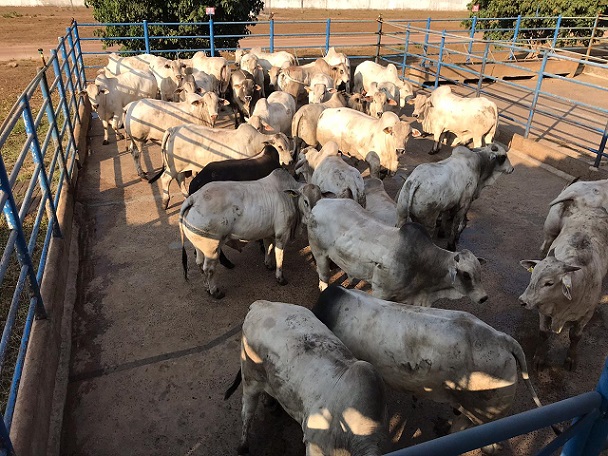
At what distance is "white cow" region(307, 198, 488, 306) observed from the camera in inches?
184

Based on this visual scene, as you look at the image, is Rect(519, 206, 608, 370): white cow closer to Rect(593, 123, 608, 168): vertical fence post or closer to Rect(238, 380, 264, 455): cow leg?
Rect(238, 380, 264, 455): cow leg

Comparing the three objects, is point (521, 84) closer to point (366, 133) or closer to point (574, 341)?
point (366, 133)

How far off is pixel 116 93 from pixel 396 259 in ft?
27.0

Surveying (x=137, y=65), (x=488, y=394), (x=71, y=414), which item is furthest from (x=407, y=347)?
(x=137, y=65)

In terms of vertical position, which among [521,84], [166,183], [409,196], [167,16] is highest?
[167,16]

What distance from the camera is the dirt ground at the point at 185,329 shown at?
13.7 feet

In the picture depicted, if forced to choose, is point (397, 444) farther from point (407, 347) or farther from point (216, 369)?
point (216, 369)

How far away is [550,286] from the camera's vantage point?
14.8 ft

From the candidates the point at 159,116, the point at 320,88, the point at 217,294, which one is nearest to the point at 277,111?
the point at 320,88

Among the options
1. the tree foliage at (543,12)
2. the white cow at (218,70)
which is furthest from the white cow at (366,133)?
the tree foliage at (543,12)

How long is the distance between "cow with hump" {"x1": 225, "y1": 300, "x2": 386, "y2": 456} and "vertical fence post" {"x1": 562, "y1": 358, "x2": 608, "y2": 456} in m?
1.16

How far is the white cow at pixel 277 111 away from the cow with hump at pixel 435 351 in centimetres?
539

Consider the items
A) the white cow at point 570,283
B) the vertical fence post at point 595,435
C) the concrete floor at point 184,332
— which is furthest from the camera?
the white cow at point 570,283

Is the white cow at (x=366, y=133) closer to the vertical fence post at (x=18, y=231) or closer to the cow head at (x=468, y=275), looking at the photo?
the cow head at (x=468, y=275)
